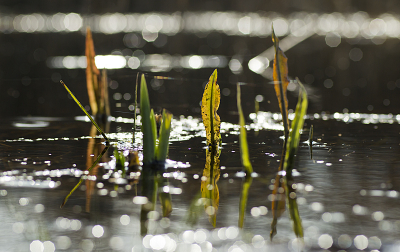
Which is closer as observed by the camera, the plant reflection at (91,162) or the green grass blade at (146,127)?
the plant reflection at (91,162)

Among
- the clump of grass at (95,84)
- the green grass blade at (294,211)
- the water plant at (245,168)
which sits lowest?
the green grass blade at (294,211)

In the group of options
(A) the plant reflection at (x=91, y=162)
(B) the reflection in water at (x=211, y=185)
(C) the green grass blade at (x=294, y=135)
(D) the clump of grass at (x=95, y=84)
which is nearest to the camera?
(B) the reflection in water at (x=211, y=185)

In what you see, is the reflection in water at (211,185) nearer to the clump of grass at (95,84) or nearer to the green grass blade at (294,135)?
the green grass blade at (294,135)

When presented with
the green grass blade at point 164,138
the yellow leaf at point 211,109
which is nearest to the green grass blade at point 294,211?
the green grass blade at point 164,138

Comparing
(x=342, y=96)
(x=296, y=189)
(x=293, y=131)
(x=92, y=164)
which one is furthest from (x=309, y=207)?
(x=342, y=96)

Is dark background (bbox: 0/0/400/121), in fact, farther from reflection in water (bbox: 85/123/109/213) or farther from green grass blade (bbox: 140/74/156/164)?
green grass blade (bbox: 140/74/156/164)

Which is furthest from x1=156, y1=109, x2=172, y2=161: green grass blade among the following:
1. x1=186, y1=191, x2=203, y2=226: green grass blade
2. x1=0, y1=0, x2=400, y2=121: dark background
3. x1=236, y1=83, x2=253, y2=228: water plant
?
x1=0, y1=0, x2=400, y2=121: dark background

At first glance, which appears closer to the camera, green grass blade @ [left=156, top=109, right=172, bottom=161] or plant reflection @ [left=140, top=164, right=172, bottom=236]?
plant reflection @ [left=140, top=164, right=172, bottom=236]
